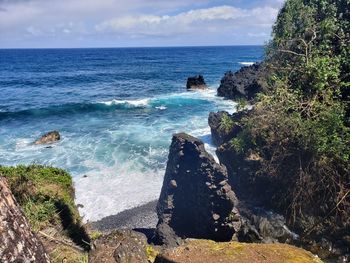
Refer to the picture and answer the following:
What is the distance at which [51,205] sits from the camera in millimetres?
11750

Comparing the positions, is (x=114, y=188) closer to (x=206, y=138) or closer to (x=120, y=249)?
(x=206, y=138)

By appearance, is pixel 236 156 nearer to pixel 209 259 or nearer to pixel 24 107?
pixel 209 259

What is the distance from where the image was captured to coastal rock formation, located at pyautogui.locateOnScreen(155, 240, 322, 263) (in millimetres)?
8688

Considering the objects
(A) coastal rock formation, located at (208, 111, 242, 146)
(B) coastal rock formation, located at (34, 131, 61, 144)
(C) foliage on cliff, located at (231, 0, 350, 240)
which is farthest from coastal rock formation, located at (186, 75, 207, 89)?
(C) foliage on cliff, located at (231, 0, 350, 240)

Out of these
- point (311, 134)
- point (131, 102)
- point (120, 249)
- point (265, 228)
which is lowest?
point (265, 228)

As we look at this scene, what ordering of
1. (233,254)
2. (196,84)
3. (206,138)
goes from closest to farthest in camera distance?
(233,254) → (206,138) → (196,84)

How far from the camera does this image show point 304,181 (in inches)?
643

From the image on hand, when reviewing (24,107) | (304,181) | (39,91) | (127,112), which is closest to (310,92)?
(304,181)

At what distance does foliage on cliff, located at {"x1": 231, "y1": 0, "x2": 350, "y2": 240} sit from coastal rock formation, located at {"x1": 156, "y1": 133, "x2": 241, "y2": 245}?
9.32ft

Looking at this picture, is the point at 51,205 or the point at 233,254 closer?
the point at 233,254

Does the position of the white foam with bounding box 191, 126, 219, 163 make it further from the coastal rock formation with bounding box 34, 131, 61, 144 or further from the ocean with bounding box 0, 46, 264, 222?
the coastal rock formation with bounding box 34, 131, 61, 144

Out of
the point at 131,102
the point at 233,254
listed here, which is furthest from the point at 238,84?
the point at 233,254

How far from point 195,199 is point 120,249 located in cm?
982

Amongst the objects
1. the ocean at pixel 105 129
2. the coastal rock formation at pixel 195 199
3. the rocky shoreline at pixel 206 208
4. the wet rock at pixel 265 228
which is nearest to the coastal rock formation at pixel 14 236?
the rocky shoreline at pixel 206 208
